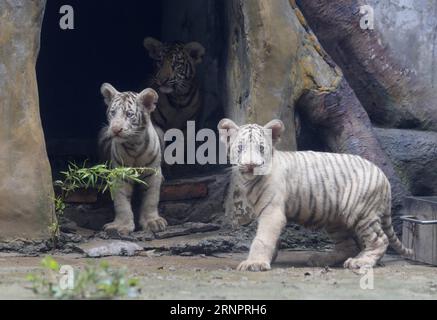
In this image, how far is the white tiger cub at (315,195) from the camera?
6.40 m

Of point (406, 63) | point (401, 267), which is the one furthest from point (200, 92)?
point (401, 267)

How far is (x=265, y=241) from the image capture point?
6316mm

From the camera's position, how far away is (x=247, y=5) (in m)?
7.68

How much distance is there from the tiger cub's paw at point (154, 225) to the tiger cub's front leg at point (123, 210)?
0.13m

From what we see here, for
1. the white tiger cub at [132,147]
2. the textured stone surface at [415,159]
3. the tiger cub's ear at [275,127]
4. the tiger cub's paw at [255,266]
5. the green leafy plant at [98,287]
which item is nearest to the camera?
the green leafy plant at [98,287]

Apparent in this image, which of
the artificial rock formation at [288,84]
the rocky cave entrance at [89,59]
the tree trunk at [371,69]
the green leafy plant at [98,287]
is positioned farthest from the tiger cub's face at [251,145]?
the rocky cave entrance at [89,59]

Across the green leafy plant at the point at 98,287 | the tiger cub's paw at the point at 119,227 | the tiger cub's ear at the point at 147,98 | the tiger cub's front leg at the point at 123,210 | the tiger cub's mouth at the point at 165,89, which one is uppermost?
the tiger cub's mouth at the point at 165,89

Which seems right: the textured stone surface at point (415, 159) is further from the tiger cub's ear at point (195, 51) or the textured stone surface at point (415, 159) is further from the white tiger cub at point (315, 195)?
the tiger cub's ear at point (195, 51)

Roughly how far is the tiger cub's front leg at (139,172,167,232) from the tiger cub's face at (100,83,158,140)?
16.2 inches

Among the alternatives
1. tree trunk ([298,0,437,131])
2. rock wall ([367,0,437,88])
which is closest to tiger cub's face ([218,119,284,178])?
tree trunk ([298,0,437,131])

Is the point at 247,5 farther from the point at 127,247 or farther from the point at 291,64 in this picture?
the point at 127,247

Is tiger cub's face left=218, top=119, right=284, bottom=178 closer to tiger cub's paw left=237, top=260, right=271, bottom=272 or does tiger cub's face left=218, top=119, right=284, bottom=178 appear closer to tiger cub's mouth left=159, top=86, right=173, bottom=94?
tiger cub's paw left=237, top=260, right=271, bottom=272

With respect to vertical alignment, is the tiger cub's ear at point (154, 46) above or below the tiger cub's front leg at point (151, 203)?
above

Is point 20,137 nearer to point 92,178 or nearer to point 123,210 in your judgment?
point 92,178
